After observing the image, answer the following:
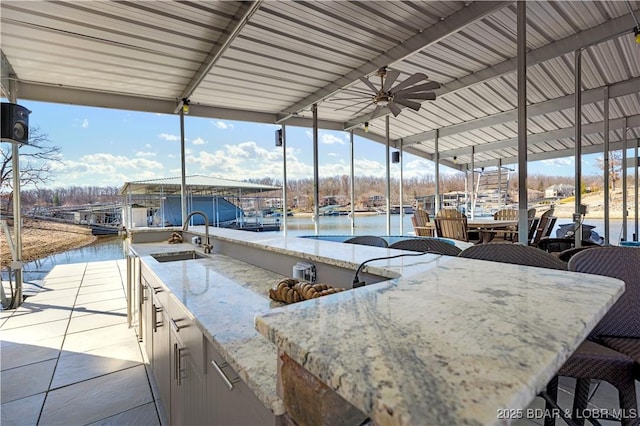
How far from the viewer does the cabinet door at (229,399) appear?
774mm

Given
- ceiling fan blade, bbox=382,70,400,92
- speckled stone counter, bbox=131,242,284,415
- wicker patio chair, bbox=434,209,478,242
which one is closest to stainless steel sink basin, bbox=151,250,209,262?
speckled stone counter, bbox=131,242,284,415

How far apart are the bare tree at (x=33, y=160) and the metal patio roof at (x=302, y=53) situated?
2.96 ft

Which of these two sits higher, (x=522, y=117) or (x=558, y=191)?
(x=522, y=117)

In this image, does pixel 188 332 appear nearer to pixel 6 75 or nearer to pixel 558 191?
pixel 6 75

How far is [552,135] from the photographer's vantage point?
7.35 meters

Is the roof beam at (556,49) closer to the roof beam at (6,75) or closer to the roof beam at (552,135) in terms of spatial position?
the roof beam at (552,135)

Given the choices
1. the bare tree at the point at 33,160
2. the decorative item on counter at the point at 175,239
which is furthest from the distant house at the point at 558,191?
the bare tree at the point at 33,160

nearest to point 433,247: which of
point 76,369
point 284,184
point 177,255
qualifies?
point 177,255

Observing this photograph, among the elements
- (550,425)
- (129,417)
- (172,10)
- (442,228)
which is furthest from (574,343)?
(442,228)

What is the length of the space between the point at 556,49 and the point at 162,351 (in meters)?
5.35

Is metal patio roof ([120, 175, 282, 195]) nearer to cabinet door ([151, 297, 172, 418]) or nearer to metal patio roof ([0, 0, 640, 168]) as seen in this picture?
metal patio roof ([0, 0, 640, 168])

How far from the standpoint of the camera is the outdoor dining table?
5.56 m

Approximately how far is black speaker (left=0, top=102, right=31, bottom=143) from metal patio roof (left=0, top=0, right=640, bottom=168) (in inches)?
27.4

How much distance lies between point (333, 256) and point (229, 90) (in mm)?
4725
